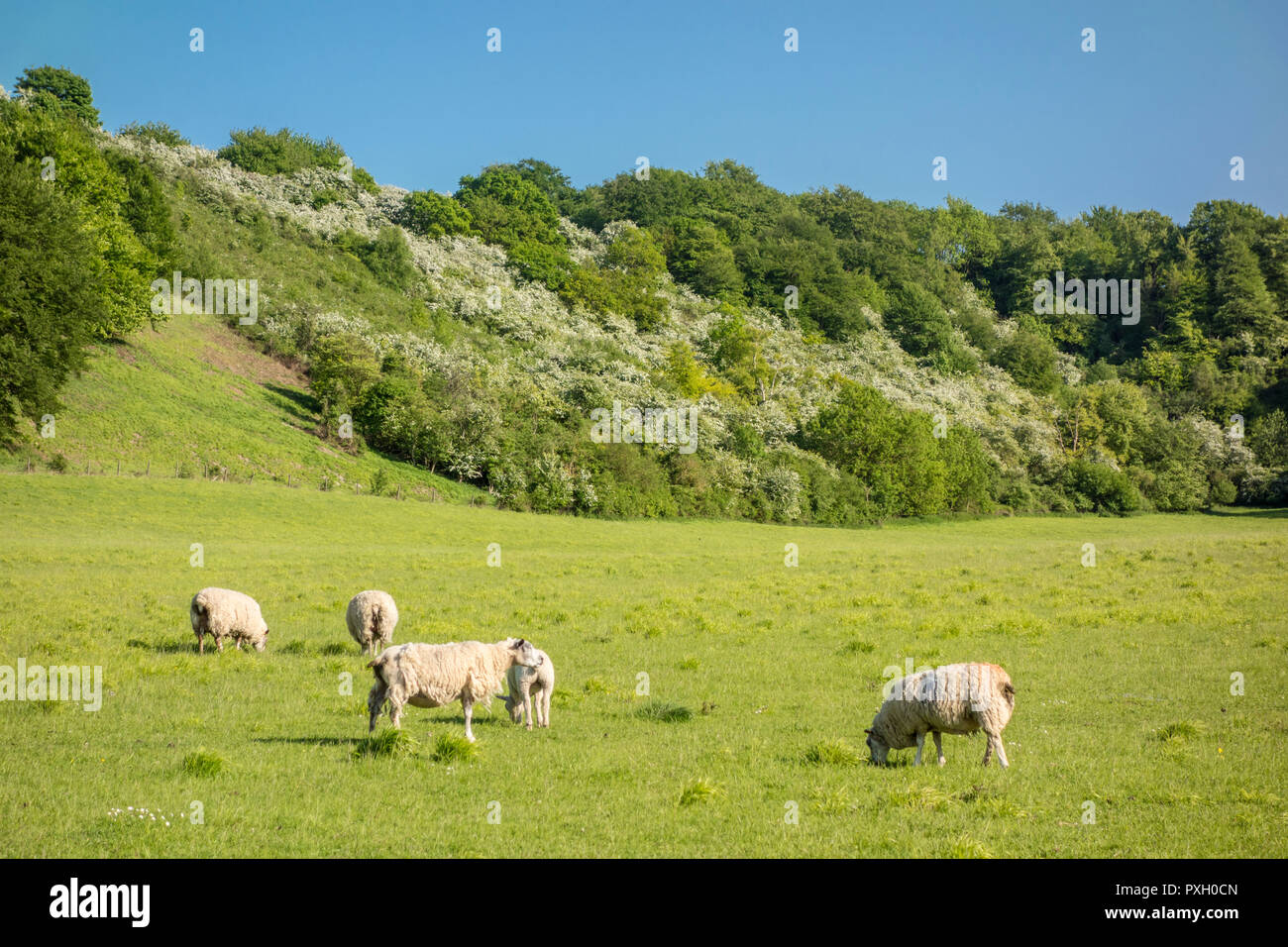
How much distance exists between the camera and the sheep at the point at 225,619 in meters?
20.1

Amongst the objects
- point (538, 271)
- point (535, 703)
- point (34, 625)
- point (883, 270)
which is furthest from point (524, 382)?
point (883, 270)

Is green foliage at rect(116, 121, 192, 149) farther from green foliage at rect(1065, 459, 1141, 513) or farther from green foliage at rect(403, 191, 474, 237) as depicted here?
green foliage at rect(1065, 459, 1141, 513)

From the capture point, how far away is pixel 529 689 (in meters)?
14.5

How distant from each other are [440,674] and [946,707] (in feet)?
24.2

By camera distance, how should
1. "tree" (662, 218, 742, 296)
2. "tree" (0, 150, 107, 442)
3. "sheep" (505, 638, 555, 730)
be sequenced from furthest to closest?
"tree" (662, 218, 742, 296) < "tree" (0, 150, 107, 442) < "sheep" (505, 638, 555, 730)

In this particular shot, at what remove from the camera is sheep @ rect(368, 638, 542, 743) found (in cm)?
1320

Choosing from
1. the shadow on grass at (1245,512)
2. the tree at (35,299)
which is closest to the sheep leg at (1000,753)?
the tree at (35,299)

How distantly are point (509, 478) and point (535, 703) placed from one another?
2209 inches

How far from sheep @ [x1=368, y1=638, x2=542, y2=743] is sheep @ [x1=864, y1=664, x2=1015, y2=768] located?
5.64m

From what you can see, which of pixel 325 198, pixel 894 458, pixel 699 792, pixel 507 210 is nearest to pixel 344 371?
pixel 325 198

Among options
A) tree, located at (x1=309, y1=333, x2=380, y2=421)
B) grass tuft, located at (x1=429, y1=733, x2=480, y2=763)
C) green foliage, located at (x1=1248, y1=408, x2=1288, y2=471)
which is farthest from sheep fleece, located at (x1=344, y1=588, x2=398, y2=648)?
green foliage, located at (x1=1248, y1=408, x2=1288, y2=471)

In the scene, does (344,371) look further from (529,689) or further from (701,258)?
(701,258)

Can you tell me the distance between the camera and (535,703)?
14836 millimetres

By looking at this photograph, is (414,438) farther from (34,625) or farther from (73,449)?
(34,625)
